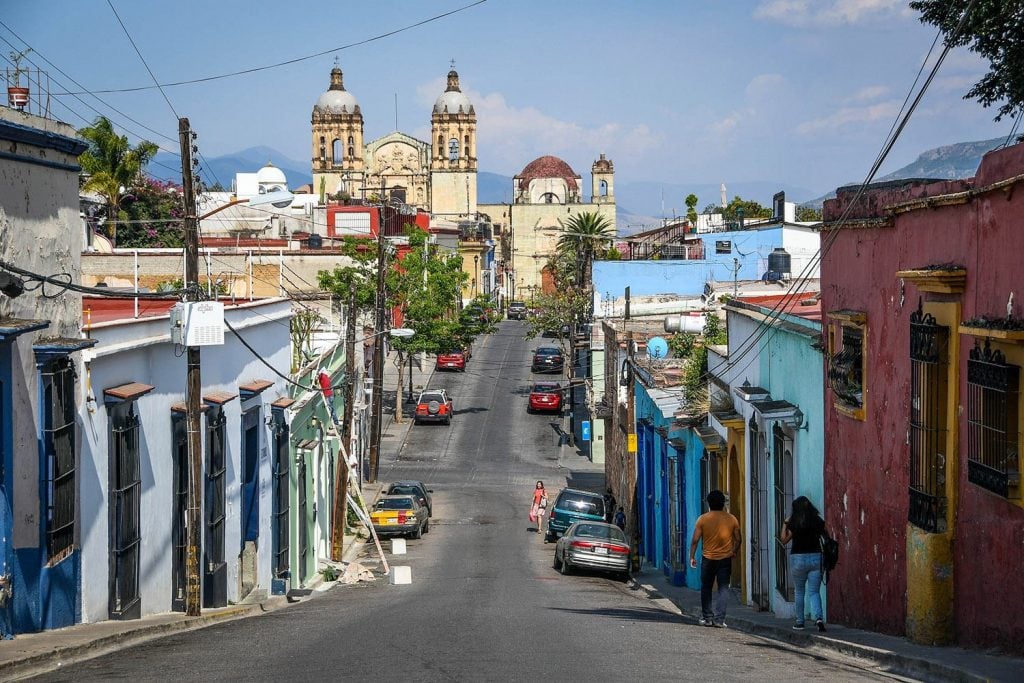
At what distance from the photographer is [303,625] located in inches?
523

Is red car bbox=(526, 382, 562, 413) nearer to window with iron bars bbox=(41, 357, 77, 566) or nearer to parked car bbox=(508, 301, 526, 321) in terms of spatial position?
parked car bbox=(508, 301, 526, 321)

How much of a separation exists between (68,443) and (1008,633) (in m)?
8.76

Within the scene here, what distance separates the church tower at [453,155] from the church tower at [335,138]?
7.24m

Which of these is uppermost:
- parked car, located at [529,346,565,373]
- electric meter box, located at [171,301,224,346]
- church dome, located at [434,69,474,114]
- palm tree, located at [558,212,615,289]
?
church dome, located at [434,69,474,114]

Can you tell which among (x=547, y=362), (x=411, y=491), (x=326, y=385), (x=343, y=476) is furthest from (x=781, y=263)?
(x=547, y=362)

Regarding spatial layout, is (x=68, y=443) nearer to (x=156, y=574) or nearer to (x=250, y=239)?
(x=156, y=574)

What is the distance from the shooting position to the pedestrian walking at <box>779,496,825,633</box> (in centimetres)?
1290

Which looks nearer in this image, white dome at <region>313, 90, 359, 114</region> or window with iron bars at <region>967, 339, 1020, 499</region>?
window with iron bars at <region>967, 339, 1020, 499</region>

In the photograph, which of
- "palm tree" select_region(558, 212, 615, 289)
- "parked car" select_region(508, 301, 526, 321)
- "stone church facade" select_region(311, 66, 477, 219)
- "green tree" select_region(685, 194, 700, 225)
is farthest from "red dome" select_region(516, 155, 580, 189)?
"green tree" select_region(685, 194, 700, 225)

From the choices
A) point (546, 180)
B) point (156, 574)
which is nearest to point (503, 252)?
point (546, 180)

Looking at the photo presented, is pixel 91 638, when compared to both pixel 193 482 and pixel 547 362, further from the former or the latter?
pixel 547 362

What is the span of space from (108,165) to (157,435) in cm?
3892

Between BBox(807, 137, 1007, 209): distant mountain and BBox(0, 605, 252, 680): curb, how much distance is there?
803 centimetres

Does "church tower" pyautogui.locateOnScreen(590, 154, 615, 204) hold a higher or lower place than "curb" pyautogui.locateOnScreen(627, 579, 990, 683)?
higher
